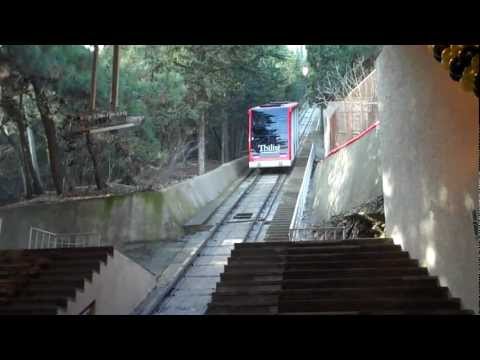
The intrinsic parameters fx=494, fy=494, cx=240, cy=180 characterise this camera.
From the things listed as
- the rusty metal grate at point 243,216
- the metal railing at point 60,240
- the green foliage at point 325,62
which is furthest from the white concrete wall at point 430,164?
the green foliage at point 325,62

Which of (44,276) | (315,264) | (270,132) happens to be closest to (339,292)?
(315,264)

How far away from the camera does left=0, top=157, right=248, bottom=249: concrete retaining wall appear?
11445 millimetres

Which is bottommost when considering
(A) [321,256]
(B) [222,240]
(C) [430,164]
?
(B) [222,240]

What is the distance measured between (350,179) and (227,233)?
11.6 feet

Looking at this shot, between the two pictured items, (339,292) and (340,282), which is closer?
(339,292)

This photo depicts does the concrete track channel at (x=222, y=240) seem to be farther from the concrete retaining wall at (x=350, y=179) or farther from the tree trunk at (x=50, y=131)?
the tree trunk at (x=50, y=131)

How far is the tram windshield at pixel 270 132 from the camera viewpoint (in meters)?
18.1

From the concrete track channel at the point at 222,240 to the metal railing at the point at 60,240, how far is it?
8.95 feet

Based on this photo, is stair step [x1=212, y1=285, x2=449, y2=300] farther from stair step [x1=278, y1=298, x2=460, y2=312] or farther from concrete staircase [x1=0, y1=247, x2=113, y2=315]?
concrete staircase [x1=0, y1=247, x2=113, y2=315]

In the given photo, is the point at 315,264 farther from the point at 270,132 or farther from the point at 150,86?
the point at 150,86

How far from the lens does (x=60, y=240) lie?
11688 millimetres
